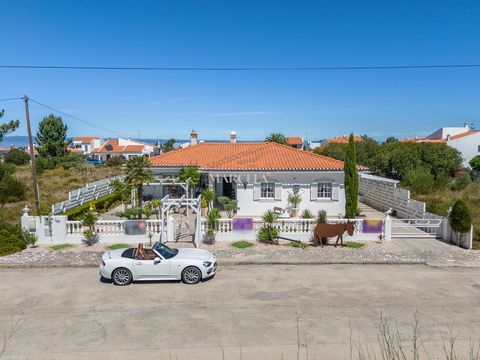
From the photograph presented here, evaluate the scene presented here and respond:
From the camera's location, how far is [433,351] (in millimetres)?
7938

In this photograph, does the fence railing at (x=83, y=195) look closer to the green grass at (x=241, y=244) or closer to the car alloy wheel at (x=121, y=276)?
the car alloy wheel at (x=121, y=276)

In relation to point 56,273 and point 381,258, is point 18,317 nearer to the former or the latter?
point 56,273

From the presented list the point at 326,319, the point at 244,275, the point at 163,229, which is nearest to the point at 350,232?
the point at 244,275

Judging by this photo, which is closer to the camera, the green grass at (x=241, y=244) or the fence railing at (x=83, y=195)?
the green grass at (x=241, y=244)

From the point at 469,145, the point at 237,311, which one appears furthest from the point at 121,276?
the point at 469,145

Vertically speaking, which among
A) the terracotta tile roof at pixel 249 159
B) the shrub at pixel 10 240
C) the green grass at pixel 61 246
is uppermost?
the terracotta tile roof at pixel 249 159

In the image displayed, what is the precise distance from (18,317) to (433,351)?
10559mm

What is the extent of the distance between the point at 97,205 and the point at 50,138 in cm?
5362

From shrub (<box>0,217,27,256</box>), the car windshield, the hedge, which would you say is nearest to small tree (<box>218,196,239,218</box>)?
the hedge

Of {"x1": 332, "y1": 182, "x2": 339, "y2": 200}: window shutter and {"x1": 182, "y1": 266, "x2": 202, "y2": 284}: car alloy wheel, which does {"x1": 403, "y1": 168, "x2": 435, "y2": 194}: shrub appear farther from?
{"x1": 182, "y1": 266, "x2": 202, "y2": 284}: car alloy wheel

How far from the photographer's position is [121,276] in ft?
38.8

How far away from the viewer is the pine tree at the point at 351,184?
20141 mm

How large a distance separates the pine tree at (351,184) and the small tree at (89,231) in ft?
44.5

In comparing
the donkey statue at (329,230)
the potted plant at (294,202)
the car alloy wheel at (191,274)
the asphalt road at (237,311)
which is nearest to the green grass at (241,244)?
the asphalt road at (237,311)
